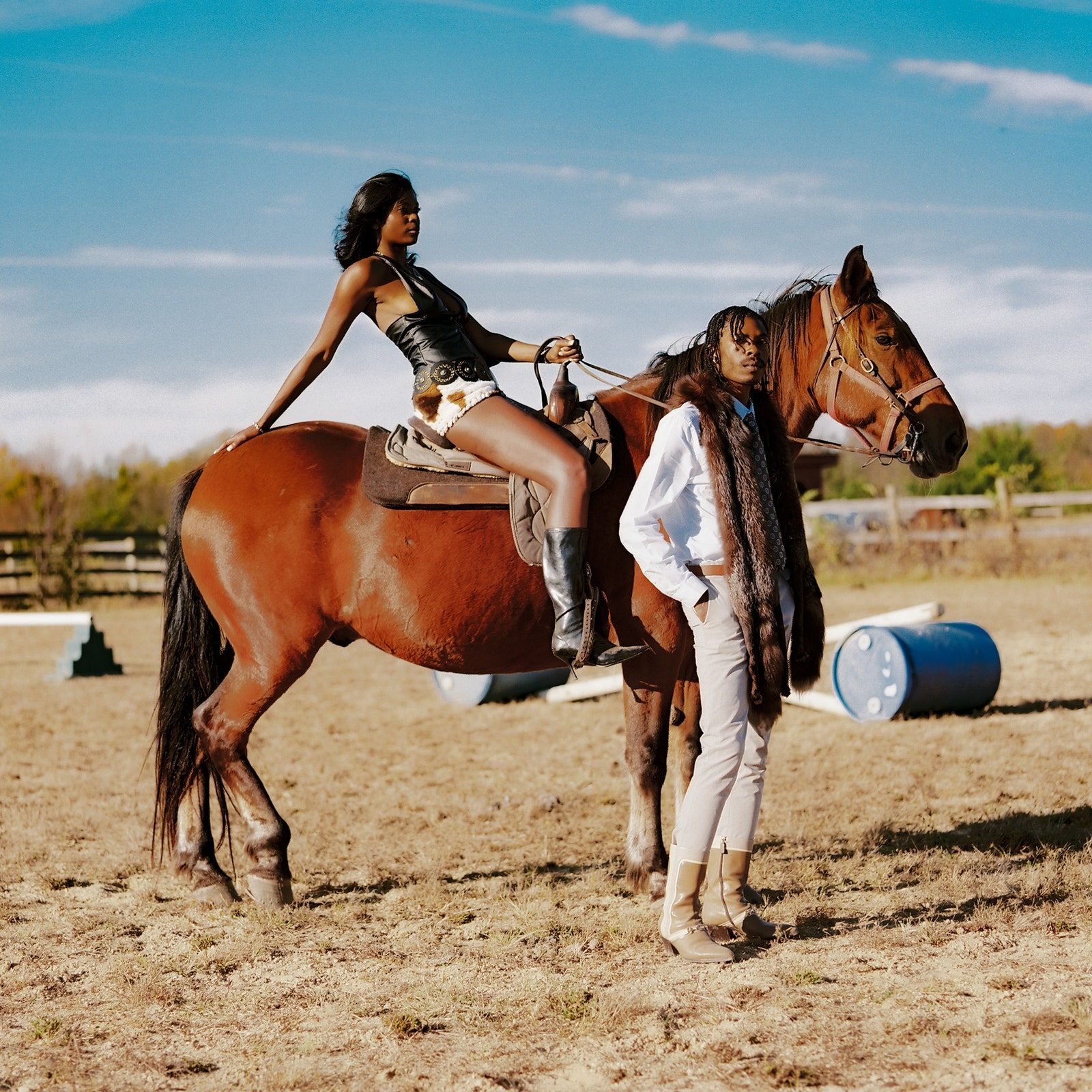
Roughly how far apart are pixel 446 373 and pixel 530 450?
54cm

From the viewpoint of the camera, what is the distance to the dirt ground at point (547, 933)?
119 inches

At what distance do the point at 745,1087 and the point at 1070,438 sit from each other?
175 ft

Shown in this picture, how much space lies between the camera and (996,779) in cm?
654

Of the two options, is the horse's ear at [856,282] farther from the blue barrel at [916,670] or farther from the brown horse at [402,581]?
the blue barrel at [916,670]

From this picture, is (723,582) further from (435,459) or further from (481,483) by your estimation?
(435,459)

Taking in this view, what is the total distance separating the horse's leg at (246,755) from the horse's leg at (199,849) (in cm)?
20

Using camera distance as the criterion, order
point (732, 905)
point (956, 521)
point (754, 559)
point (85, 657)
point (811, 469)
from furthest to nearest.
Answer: point (811, 469), point (956, 521), point (85, 657), point (732, 905), point (754, 559)

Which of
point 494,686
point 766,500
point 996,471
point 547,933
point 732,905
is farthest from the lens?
point 996,471

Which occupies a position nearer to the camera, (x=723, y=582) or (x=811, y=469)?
(x=723, y=582)

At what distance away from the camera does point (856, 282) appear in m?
4.62

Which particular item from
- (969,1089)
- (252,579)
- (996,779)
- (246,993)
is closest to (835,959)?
(969,1089)

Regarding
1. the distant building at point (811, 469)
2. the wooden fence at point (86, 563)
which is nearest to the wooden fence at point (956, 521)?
the distant building at point (811, 469)

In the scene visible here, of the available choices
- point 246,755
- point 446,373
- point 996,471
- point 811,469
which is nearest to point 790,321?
point 446,373

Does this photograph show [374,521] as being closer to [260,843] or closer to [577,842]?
[260,843]
